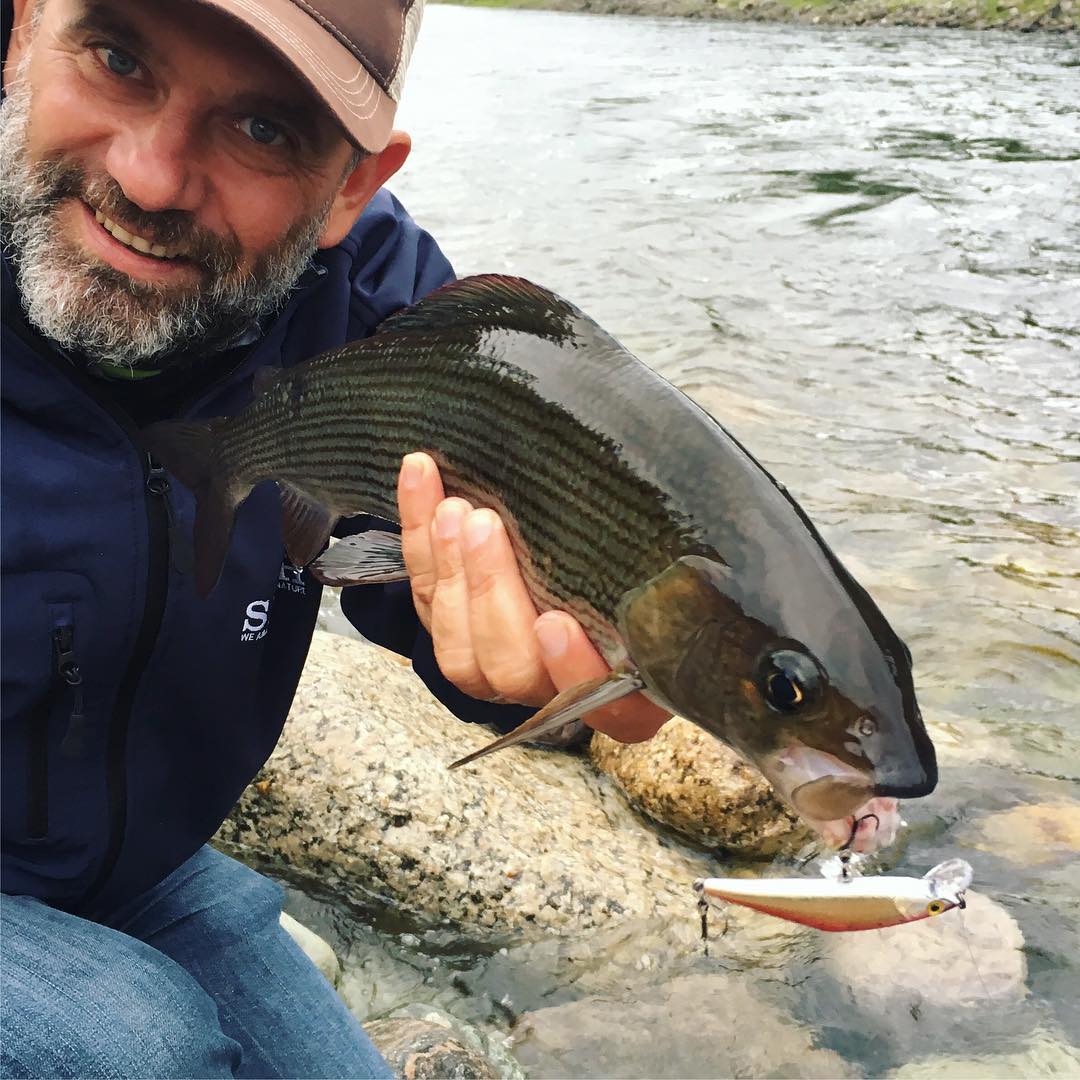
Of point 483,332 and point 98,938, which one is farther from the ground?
point 483,332

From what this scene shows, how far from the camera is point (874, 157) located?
1736 centimetres

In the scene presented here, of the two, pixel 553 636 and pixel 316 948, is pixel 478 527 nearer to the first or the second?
Result: pixel 553 636

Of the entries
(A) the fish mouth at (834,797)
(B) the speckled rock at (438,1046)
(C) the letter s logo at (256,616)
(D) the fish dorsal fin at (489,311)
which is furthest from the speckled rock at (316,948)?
(A) the fish mouth at (834,797)

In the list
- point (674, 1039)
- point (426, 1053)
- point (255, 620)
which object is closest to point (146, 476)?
point (255, 620)

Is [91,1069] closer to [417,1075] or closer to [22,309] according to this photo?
[417,1075]

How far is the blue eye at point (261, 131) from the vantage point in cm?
233

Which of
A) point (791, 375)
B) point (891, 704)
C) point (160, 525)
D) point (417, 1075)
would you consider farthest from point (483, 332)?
point (791, 375)

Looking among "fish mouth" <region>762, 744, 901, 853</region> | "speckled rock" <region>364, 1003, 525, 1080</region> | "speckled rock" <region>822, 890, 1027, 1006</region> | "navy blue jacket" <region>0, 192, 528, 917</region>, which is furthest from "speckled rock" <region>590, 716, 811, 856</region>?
"fish mouth" <region>762, 744, 901, 853</region>

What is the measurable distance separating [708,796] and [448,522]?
242 cm

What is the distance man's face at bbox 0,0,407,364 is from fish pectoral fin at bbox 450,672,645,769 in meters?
1.20

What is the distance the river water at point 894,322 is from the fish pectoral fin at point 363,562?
1.86 meters

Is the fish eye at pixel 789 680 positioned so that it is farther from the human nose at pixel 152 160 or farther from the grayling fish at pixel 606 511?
the human nose at pixel 152 160

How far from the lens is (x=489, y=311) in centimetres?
226

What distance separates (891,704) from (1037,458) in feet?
22.3
